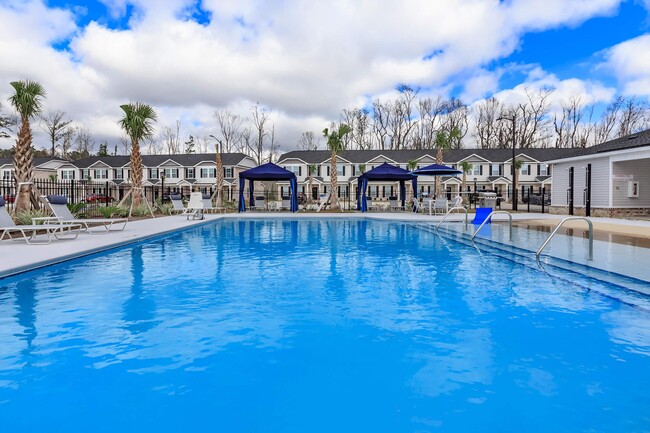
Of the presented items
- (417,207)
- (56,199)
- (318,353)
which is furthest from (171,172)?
(318,353)

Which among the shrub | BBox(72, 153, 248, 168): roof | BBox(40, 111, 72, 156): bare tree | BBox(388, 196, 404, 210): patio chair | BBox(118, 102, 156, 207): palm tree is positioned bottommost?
the shrub

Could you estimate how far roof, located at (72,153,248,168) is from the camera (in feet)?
171

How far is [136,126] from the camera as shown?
827 inches

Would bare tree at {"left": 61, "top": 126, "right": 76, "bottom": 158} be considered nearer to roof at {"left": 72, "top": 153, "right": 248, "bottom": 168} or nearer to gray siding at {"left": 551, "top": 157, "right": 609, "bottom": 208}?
roof at {"left": 72, "top": 153, "right": 248, "bottom": 168}

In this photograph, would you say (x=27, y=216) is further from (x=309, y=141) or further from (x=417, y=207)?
(x=309, y=141)

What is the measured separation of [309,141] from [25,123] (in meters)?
50.0

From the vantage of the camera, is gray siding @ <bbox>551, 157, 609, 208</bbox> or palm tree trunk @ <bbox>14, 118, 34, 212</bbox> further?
gray siding @ <bbox>551, 157, 609, 208</bbox>

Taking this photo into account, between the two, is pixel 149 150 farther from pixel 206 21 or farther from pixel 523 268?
pixel 523 268

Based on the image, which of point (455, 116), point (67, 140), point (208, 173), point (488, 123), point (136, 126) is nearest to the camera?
point (136, 126)

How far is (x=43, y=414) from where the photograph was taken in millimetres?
2578

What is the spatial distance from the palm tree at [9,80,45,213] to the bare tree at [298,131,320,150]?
162 feet

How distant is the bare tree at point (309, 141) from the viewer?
6241 cm

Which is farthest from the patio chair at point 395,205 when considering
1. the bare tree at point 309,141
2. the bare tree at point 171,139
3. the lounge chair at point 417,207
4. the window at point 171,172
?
the bare tree at point 171,139

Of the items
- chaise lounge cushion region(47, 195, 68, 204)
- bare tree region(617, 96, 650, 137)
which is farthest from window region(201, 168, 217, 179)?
bare tree region(617, 96, 650, 137)
